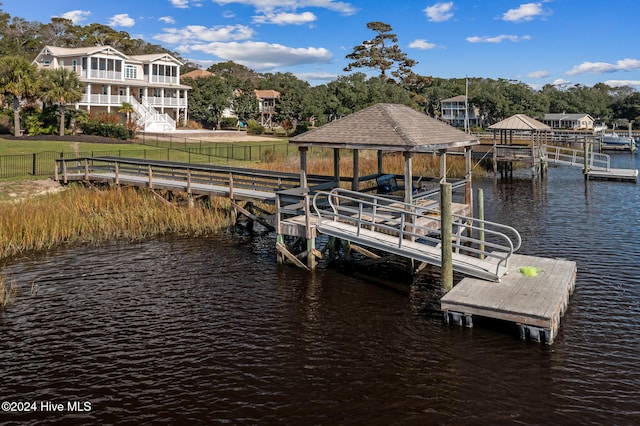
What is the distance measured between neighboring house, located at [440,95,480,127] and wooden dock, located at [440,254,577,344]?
4081 inches

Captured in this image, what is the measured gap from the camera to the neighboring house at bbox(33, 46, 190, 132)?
6103cm

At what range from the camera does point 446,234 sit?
13531 millimetres

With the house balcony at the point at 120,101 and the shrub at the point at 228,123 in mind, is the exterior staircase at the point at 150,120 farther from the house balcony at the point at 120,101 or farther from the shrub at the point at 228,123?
the shrub at the point at 228,123

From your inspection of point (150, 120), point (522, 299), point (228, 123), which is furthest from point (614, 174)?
point (228, 123)

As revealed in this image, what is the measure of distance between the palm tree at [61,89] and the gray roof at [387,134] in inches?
1431

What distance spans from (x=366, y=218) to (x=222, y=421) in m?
9.37

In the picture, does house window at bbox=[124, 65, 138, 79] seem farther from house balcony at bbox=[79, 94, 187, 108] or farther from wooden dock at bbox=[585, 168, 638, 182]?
wooden dock at bbox=[585, 168, 638, 182]

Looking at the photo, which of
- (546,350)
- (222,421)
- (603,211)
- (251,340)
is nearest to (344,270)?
(251,340)

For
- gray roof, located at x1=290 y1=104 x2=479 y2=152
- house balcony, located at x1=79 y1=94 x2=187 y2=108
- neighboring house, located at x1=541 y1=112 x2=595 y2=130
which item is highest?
neighboring house, located at x1=541 y1=112 x2=595 y2=130

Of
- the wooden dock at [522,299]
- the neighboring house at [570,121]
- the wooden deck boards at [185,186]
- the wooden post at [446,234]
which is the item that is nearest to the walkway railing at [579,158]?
the wooden deck boards at [185,186]

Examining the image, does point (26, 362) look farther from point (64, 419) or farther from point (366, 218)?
point (366, 218)

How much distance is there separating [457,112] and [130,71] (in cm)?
7211

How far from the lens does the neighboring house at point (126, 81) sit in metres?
61.0

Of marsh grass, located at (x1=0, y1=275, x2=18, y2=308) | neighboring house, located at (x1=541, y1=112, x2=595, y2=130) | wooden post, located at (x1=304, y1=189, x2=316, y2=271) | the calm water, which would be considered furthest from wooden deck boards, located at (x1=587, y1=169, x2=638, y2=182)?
neighboring house, located at (x1=541, y1=112, x2=595, y2=130)
